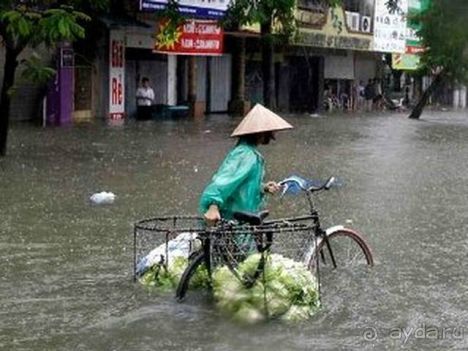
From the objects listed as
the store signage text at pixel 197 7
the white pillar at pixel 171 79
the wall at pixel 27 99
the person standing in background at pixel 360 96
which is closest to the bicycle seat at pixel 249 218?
the wall at pixel 27 99

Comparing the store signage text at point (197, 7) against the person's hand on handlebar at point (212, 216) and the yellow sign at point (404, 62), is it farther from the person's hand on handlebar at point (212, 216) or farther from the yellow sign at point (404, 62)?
the yellow sign at point (404, 62)

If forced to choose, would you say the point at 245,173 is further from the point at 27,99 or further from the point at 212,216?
the point at 27,99

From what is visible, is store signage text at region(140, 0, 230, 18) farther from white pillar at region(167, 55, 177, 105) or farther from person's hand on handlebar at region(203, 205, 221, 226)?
person's hand on handlebar at region(203, 205, 221, 226)

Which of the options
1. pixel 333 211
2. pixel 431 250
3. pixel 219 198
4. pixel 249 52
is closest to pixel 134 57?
pixel 249 52

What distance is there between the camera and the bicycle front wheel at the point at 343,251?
6.46 m

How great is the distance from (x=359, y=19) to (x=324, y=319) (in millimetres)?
37383

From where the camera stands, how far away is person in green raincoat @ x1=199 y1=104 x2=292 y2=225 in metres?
5.55

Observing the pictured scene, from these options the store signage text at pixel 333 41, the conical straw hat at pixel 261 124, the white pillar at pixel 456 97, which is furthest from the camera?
the white pillar at pixel 456 97

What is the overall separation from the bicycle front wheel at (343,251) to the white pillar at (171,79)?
23.6 meters

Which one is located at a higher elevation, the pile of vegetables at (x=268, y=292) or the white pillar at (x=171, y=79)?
the white pillar at (x=171, y=79)

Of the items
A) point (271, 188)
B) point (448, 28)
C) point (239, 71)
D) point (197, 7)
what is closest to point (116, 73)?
point (197, 7)

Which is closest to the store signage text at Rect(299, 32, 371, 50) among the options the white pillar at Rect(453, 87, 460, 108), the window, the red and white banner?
the window

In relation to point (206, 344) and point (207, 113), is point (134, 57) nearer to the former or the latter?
point (207, 113)

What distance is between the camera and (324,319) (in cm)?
566
